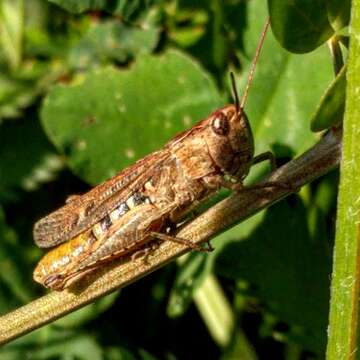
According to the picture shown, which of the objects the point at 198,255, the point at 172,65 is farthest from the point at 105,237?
the point at 172,65

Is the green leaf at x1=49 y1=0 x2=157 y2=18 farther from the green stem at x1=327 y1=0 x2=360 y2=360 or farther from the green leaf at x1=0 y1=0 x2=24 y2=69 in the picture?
the green stem at x1=327 y1=0 x2=360 y2=360

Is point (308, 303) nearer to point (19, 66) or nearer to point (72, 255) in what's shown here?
point (72, 255)

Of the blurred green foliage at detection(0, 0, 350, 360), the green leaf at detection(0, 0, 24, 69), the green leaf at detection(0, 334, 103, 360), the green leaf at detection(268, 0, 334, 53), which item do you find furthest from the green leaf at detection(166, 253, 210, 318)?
the green leaf at detection(0, 0, 24, 69)

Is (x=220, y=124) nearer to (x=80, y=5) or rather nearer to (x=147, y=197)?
(x=147, y=197)

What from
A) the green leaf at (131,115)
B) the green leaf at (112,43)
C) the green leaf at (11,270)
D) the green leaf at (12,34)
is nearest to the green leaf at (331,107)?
the green leaf at (131,115)

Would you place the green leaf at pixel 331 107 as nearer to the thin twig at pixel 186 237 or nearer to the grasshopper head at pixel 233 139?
the thin twig at pixel 186 237
